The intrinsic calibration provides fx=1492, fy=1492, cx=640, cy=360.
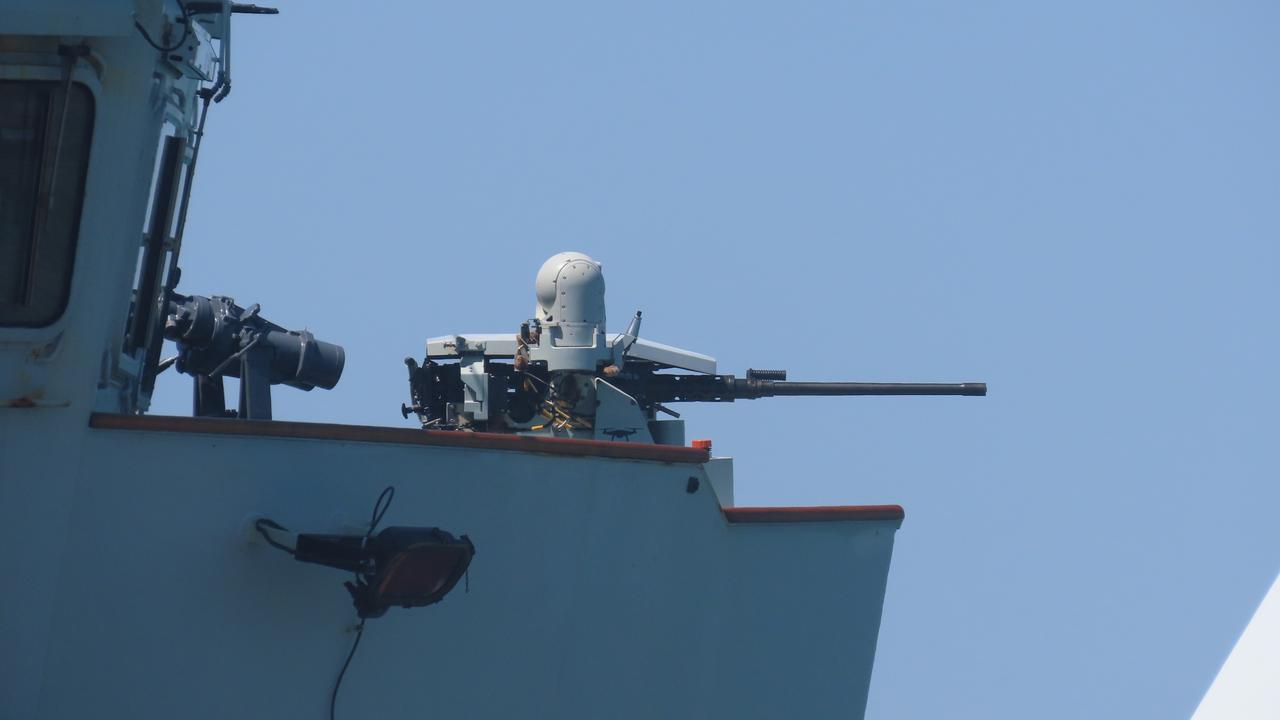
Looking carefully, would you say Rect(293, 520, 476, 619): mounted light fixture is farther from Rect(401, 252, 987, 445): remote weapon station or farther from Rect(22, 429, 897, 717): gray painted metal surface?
Rect(401, 252, 987, 445): remote weapon station

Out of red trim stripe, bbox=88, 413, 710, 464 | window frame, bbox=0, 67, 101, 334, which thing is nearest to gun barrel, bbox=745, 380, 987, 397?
red trim stripe, bbox=88, 413, 710, 464

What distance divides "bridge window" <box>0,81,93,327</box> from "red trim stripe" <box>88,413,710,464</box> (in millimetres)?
500

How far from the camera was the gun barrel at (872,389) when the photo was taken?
604 inches

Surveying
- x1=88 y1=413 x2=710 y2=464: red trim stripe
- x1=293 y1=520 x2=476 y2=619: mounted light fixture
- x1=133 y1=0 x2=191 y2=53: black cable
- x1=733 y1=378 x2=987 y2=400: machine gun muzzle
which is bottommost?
x1=293 y1=520 x2=476 y2=619: mounted light fixture

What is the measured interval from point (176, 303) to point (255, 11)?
171 centimetres

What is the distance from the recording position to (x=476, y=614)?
22.0 feet

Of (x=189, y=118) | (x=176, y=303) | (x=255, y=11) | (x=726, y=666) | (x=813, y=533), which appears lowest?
(x=726, y=666)

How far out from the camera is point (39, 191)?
5.28 metres

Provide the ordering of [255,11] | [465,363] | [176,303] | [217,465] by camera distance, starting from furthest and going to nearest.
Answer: [465,363]
[176,303]
[255,11]
[217,465]

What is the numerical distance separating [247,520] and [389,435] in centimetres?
72

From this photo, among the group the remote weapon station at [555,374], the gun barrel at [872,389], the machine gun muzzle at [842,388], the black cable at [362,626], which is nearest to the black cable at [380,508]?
the black cable at [362,626]

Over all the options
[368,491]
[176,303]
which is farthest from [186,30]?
[176,303]

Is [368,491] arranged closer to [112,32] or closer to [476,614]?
[476,614]

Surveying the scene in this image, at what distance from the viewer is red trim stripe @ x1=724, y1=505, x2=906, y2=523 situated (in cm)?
817
